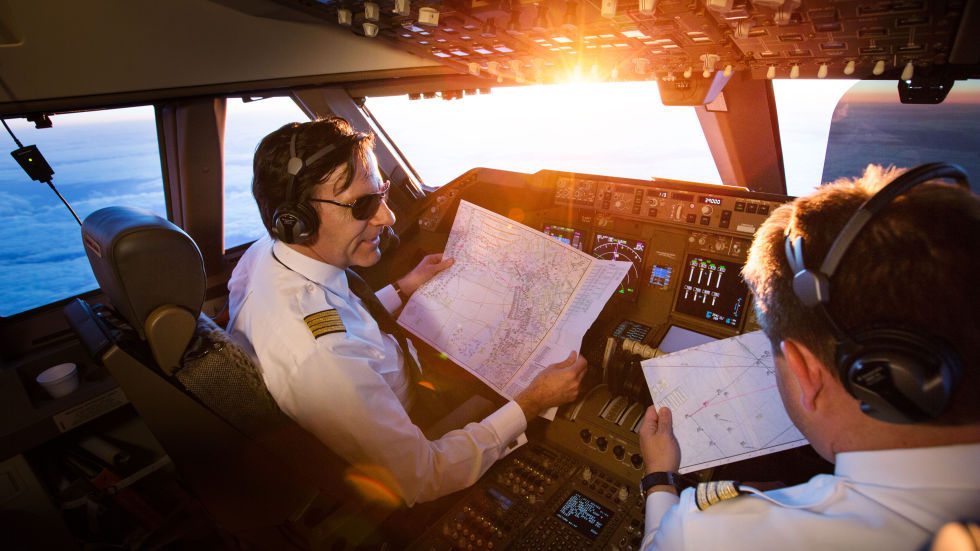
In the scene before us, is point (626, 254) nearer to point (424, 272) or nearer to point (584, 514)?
point (424, 272)

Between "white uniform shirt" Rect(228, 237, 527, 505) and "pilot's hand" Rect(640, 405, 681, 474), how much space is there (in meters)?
0.34

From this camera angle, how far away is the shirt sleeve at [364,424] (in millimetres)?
1003

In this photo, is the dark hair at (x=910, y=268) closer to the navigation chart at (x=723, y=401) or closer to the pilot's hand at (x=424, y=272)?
the navigation chart at (x=723, y=401)

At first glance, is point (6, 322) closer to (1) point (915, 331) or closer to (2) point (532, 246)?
(2) point (532, 246)

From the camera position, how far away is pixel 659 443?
97 cm

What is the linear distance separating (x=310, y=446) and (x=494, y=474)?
19.0 inches

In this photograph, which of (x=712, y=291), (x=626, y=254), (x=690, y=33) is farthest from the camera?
(x=626, y=254)

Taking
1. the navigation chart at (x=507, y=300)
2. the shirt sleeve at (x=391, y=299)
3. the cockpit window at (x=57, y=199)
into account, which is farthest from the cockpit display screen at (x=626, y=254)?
the cockpit window at (x=57, y=199)

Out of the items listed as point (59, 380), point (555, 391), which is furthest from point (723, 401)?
point (59, 380)

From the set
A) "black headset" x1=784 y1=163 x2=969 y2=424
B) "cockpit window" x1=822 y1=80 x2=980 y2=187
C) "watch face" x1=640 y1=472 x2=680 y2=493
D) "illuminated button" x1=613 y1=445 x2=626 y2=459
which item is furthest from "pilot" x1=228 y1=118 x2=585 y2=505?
"cockpit window" x1=822 y1=80 x2=980 y2=187

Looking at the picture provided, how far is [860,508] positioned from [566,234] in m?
1.30

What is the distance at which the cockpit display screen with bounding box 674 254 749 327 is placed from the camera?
1378mm

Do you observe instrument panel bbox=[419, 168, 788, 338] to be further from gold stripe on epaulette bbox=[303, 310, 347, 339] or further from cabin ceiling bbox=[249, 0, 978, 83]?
gold stripe on epaulette bbox=[303, 310, 347, 339]

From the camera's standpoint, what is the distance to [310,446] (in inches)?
40.5
